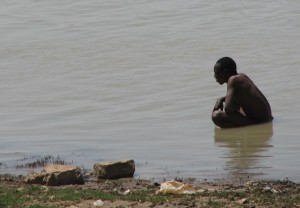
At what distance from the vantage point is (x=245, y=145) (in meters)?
10.6

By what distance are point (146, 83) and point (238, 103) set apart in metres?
2.80

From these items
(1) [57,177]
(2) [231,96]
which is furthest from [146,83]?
(1) [57,177]

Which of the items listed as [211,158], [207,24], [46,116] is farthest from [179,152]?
[207,24]

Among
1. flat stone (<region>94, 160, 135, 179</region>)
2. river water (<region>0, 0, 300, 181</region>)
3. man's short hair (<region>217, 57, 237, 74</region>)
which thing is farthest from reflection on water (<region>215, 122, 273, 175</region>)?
flat stone (<region>94, 160, 135, 179</region>)

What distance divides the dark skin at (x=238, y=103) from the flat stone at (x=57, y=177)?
3.22 m

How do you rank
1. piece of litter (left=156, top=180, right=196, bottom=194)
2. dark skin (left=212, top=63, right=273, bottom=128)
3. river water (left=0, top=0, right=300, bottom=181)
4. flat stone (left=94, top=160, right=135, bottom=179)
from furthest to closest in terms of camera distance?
dark skin (left=212, top=63, right=273, bottom=128)
river water (left=0, top=0, right=300, bottom=181)
flat stone (left=94, top=160, right=135, bottom=179)
piece of litter (left=156, top=180, right=196, bottom=194)

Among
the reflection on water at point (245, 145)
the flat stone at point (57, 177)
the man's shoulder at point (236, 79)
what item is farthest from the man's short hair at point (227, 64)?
the flat stone at point (57, 177)

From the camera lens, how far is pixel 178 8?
69.9ft

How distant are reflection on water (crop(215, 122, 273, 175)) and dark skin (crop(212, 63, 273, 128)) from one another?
0.11 meters

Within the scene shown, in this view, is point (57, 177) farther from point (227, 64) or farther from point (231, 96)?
point (227, 64)

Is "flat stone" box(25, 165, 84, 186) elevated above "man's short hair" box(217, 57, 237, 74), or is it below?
below

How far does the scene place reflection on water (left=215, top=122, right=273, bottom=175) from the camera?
946 cm

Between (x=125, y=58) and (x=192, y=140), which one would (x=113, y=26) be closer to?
(x=125, y=58)

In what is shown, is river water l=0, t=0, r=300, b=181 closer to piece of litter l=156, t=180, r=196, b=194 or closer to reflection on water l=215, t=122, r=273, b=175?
reflection on water l=215, t=122, r=273, b=175
